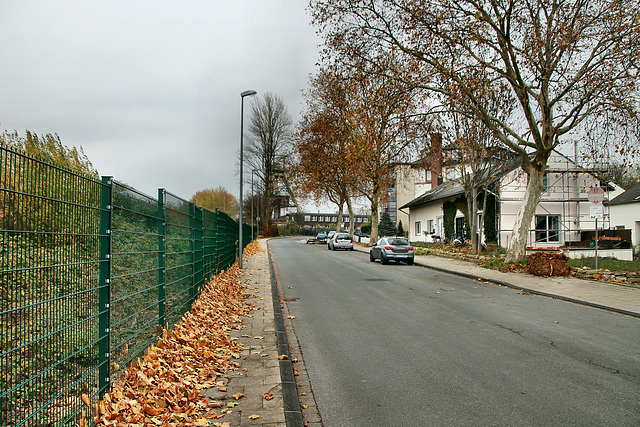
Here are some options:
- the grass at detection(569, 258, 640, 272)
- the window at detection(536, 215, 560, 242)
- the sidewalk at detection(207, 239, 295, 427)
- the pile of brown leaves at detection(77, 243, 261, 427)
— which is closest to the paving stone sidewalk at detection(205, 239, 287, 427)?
the sidewalk at detection(207, 239, 295, 427)

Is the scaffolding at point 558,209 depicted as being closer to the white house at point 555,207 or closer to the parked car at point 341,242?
the white house at point 555,207

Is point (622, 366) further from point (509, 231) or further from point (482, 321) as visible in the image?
point (509, 231)

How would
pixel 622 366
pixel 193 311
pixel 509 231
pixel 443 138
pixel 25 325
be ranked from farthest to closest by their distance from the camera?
1. pixel 509 231
2. pixel 443 138
3. pixel 193 311
4. pixel 622 366
5. pixel 25 325

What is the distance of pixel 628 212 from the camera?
1260 inches

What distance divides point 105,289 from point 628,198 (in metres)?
37.7

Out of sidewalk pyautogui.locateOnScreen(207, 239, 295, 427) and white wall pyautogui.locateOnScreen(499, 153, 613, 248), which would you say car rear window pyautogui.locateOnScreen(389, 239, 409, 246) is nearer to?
white wall pyautogui.locateOnScreen(499, 153, 613, 248)

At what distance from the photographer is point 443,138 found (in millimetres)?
22438

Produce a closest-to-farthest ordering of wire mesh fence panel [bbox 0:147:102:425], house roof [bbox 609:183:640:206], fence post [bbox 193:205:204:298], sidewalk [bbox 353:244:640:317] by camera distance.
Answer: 1. wire mesh fence panel [bbox 0:147:102:425]
2. fence post [bbox 193:205:204:298]
3. sidewalk [bbox 353:244:640:317]
4. house roof [bbox 609:183:640:206]

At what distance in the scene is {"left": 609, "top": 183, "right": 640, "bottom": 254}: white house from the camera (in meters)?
31.3

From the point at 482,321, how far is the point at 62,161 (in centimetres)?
838

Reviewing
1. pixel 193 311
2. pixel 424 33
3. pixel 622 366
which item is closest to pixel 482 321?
pixel 622 366

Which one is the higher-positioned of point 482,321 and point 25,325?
point 25,325

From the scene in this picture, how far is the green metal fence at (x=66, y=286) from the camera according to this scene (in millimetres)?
2564

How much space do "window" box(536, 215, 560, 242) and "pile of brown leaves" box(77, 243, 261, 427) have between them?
27849 millimetres
